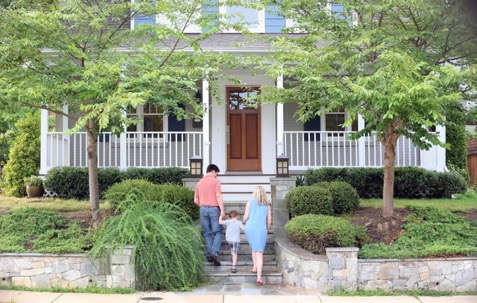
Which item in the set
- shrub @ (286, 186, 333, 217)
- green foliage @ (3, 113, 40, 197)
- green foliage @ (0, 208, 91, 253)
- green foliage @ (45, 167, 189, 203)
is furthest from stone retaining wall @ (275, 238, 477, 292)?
green foliage @ (3, 113, 40, 197)

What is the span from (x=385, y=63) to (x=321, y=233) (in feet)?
9.19

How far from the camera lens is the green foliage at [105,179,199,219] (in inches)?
348

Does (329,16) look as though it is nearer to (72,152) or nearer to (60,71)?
(60,71)

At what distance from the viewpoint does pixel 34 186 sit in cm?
1223

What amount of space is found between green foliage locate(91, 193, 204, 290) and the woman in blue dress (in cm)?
85

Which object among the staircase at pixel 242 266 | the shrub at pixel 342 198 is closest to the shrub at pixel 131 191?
the staircase at pixel 242 266

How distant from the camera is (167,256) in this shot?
7000 mm

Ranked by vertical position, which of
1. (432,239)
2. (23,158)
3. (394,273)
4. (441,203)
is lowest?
(394,273)

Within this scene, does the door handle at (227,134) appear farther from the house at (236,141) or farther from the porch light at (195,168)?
the porch light at (195,168)

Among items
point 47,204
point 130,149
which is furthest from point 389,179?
point 47,204

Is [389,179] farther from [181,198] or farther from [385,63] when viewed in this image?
[181,198]

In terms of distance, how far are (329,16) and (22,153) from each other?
9095 mm

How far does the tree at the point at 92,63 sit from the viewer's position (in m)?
6.94

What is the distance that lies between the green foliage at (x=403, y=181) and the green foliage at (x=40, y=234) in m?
5.93
